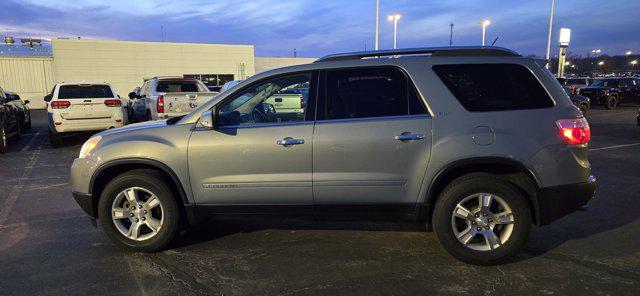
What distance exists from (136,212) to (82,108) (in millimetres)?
8280

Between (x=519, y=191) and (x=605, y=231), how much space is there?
1.60 meters

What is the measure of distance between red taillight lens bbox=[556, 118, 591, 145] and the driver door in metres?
2.12

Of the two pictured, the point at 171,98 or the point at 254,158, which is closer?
the point at 254,158

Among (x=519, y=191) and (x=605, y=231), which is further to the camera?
(x=605, y=231)

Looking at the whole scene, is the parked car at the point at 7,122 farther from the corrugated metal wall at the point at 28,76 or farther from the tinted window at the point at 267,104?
the corrugated metal wall at the point at 28,76

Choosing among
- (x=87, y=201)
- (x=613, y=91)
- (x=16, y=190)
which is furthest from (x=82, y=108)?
(x=613, y=91)

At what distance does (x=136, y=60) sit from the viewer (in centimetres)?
3369

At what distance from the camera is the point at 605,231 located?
15.7ft

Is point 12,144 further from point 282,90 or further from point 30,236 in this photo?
point 282,90

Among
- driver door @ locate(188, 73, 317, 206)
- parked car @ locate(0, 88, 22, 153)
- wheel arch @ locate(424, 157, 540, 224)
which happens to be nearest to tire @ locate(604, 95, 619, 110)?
wheel arch @ locate(424, 157, 540, 224)

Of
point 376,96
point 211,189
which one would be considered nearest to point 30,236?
point 211,189

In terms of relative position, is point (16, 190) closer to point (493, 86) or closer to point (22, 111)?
point (493, 86)

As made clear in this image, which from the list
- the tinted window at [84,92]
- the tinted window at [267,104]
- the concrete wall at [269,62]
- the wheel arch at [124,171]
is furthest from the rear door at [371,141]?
the concrete wall at [269,62]

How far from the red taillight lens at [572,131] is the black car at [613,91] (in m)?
23.2
